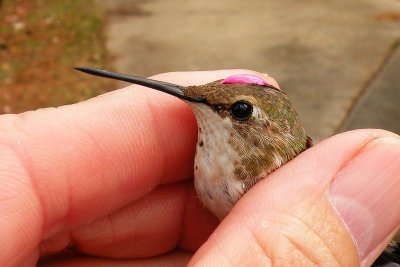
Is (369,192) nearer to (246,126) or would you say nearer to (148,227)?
(246,126)

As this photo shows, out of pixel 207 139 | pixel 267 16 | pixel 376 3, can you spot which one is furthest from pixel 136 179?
pixel 376 3

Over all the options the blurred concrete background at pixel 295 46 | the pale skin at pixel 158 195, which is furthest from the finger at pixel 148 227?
the blurred concrete background at pixel 295 46

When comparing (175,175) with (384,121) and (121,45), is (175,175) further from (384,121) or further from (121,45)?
(121,45)

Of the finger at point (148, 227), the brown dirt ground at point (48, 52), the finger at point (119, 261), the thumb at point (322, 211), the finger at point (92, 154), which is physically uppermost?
the thumb at point (322, 211)

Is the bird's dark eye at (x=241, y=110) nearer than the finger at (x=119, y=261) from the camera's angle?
Yes

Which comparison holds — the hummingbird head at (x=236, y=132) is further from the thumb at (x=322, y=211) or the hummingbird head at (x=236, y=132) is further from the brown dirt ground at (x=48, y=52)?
the brown dirt ground at (x=48, y=52)

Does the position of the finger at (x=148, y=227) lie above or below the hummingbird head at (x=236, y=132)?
below

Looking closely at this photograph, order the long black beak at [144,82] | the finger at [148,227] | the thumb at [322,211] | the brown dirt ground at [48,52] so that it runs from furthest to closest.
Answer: the brown dirt ground at [48,52] < the finger at [148,227] < the long black beak at [144,82] < the thumb at [322,211]

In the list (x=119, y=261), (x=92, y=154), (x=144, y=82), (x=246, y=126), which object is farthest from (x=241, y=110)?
(x=119, y=261)
